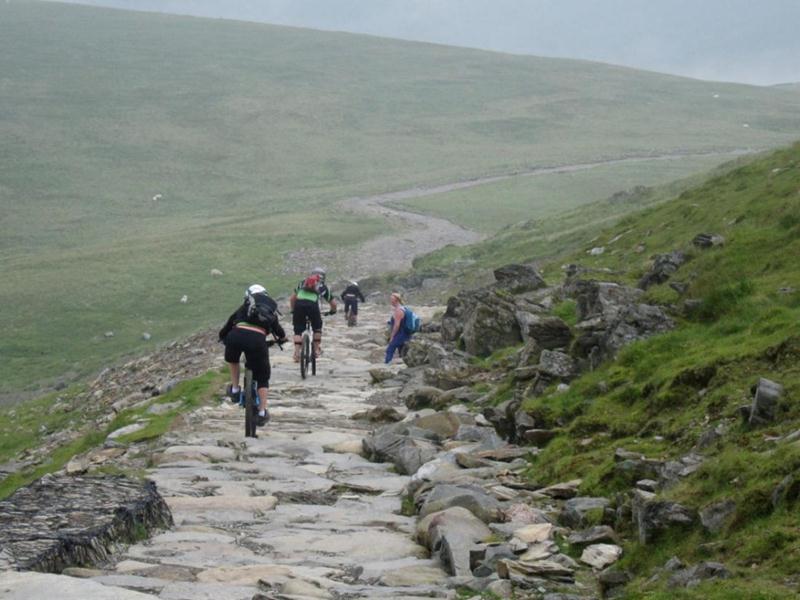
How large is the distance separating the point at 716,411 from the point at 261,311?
7.12m

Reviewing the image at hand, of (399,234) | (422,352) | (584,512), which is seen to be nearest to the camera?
(584,512)

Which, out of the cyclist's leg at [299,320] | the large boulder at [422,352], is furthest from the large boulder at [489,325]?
the cyclist's leg at [299,320]

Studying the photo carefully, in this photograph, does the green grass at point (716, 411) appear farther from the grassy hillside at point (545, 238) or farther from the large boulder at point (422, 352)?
the grassy hillside at point (545, 238)

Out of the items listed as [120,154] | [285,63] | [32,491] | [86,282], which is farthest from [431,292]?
[285,63]

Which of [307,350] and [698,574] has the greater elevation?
[698,574]

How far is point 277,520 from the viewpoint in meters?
11.1

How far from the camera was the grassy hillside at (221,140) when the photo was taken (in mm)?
54969

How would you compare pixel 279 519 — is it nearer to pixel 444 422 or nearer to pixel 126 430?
pixel 444 422

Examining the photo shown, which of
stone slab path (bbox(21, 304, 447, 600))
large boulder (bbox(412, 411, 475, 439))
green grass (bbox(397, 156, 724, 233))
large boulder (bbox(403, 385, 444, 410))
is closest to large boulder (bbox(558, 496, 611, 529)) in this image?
stone slab path (bbox(21, 304, 447, 600))

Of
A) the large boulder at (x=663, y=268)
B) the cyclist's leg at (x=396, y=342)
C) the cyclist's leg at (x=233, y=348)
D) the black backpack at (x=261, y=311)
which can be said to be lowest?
the cyclist's leg at (x=396, y=342)

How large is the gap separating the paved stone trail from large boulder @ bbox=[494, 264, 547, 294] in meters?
6.65

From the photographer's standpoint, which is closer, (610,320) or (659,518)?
(659,518)

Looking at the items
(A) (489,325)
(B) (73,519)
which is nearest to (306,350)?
(A) (489,325)

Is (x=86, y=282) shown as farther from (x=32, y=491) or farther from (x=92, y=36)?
(x=92, y=36)
